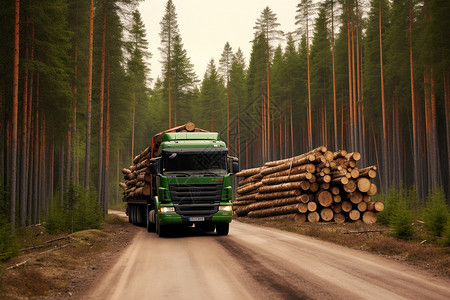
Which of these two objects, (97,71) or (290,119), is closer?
(97,71)

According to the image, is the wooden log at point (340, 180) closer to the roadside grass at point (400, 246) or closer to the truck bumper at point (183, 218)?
the roadside grass at point (400, 246)

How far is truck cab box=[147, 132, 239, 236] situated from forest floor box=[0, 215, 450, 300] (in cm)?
208

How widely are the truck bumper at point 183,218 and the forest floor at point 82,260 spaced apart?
1.60m

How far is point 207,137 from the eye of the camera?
53.2 ft

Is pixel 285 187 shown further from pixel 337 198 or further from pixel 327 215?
pixel 337 198

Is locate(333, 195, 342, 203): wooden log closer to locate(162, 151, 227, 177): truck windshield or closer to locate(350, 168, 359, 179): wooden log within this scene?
locate(350, 168, 359, 179): wooden log

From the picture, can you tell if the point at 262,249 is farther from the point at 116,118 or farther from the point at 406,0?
the point at 406,0

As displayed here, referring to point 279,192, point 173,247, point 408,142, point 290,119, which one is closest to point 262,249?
point 173,247

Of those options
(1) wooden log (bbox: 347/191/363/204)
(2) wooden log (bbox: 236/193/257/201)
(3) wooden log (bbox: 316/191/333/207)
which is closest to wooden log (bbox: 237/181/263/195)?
(2) wooden log (bbox: 236/193/257/201)

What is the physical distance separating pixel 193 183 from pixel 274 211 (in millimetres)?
9735

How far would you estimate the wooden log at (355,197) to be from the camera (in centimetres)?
2047

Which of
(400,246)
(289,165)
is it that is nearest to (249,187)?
(289,165)

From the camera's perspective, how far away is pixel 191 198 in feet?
48.0

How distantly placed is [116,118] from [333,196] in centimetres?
2062
